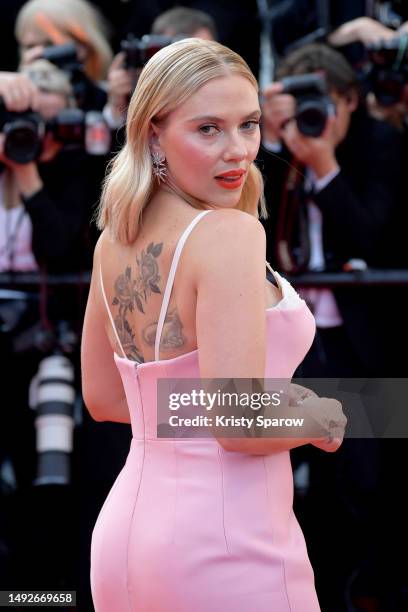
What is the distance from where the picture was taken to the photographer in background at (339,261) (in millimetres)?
3852

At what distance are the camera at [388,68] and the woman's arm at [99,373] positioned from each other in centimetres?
207

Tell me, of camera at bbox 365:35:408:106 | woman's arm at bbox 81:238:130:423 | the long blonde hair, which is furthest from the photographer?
the long blonde hair

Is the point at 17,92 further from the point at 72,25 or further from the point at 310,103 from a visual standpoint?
the point at 310,103

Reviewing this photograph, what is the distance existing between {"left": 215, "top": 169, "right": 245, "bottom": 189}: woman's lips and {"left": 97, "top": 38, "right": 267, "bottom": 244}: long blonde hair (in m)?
0.06

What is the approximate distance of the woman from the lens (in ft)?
6.55

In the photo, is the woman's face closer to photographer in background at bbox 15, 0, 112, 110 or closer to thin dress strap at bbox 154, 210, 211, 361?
thin dress strap at bbox 154, 210, 211, 361

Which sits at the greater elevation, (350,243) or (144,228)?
(144,228)

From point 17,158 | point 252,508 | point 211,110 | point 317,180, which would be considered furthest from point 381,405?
point 17,158

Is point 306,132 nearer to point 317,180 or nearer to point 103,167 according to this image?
point 317,180

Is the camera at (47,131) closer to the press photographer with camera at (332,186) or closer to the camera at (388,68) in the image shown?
the press photographer with camera at (332,186)

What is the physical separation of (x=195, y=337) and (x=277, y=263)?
1884 mm

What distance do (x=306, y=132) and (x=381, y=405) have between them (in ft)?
4.39

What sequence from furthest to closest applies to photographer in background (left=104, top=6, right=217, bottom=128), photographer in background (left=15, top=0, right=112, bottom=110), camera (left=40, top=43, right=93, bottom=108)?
1. photographer in background (left=15, top=0, right=112, bottom=110)
2. camera (left=40, top=43, right=93, bottom=108)
3. photographer in background (left=104, top=6, right=217, bottom=128)

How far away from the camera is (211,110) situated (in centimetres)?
209
